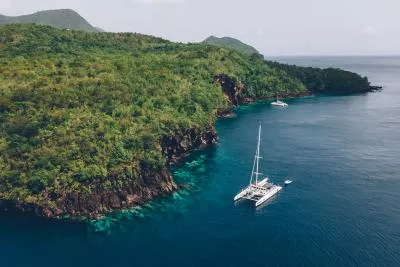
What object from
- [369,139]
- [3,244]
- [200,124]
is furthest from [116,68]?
[369,139]

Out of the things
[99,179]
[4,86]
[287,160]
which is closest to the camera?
[99,179]

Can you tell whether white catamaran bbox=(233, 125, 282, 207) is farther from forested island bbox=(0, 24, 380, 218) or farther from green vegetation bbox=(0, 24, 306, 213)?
green vegetation bbox=(0, 24, 306, 213)

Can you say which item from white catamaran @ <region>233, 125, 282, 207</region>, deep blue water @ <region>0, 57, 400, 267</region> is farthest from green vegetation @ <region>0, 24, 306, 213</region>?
white catamaran @ <region>233, 125, 282, 207</region>

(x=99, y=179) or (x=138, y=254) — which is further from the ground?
(x=99, y=179)

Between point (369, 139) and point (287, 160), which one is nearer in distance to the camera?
point (287, 160)

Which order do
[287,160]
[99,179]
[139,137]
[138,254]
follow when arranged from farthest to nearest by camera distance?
[287,160]
[139,137]
[99,179]
[138,254]

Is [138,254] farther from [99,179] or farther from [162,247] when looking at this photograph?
[99,179]

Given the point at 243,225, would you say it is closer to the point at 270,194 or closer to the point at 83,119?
the point at 270,194
